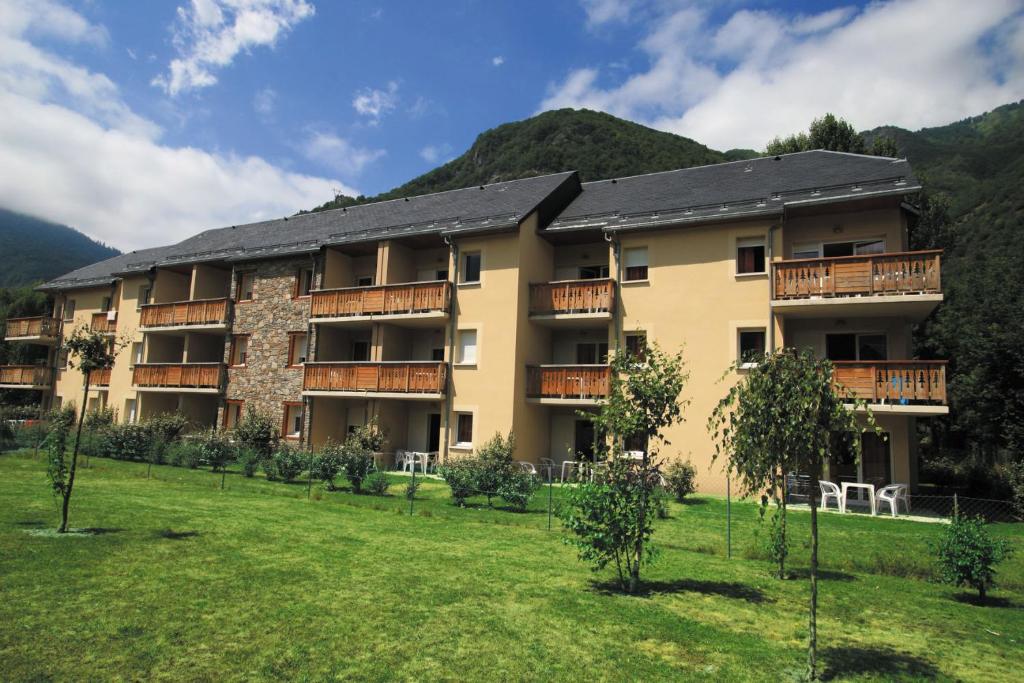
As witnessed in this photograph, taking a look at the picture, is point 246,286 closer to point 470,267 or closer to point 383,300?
point 383,300

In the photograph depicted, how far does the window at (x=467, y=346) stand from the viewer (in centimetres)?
2303

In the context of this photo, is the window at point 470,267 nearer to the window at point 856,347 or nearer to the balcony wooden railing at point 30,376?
the window at point 856,347

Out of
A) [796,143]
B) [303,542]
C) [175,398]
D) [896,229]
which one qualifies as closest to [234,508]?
[303,542]

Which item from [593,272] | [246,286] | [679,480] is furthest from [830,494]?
[246,286]

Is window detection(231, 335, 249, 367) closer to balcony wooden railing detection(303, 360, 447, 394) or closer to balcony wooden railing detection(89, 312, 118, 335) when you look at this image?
balcony wooden railing detection(303, 360, 447, 394)

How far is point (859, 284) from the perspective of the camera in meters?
17.5

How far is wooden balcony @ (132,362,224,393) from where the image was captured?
28.8 metres

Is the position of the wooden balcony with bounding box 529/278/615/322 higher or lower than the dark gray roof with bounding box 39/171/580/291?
lower

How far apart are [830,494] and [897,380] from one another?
12.0ft

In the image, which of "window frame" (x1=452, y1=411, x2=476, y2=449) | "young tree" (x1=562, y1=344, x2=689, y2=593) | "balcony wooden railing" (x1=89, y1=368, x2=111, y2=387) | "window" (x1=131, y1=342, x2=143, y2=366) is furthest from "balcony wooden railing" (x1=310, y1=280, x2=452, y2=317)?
"balcony wooden railing" (x1=89, y1=368, x2=111, y2=387)

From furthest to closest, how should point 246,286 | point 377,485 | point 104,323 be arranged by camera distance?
point 104,323
point 246,286
point 377,485

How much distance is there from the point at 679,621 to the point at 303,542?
21.1ft

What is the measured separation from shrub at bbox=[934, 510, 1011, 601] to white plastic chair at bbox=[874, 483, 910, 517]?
690cm

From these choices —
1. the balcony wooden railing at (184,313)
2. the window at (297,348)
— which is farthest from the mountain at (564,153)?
the window at (297,348)
